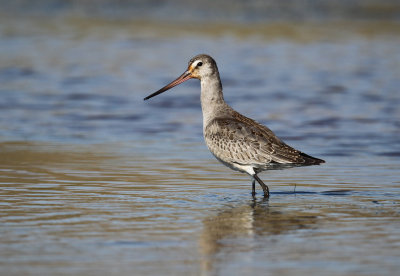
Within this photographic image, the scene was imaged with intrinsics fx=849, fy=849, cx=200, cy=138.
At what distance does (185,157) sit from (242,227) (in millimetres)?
3469

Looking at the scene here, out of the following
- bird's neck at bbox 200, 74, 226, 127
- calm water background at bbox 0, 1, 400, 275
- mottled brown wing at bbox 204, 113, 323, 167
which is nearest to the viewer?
calm water background at bbox 0, 1, 400, 275

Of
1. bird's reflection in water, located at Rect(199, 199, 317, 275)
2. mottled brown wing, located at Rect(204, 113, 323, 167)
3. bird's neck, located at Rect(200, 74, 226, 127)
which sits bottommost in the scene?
bird's reflection in water, located at Rect(199, 199, 317, 275)

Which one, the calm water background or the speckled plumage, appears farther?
the speckled plumage

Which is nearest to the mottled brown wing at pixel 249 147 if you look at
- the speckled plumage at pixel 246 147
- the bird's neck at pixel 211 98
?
the speckled plumage at pixel 246 147

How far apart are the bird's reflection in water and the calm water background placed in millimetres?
21

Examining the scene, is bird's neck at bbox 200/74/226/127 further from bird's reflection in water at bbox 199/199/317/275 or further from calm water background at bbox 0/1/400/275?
bird's reflection in water at bbox 199/199/317/275

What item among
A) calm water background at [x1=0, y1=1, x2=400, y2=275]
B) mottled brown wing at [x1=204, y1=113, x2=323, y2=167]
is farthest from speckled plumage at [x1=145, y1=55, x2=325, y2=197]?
calm water background at [x1=0, y1=1, x2=400, y2=275]

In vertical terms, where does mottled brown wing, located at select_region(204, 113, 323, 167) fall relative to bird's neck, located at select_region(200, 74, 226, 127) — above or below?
below

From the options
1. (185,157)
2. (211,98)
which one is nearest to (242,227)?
(211,98)

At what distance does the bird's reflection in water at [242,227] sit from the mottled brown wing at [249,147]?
1.51 feet

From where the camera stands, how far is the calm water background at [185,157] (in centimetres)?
660

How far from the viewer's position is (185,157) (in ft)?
35.9

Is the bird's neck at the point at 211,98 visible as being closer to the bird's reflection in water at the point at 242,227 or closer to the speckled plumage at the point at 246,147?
the speckled plumage at the point at 246,147

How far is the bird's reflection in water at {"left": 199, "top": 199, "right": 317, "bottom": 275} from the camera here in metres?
6.65
